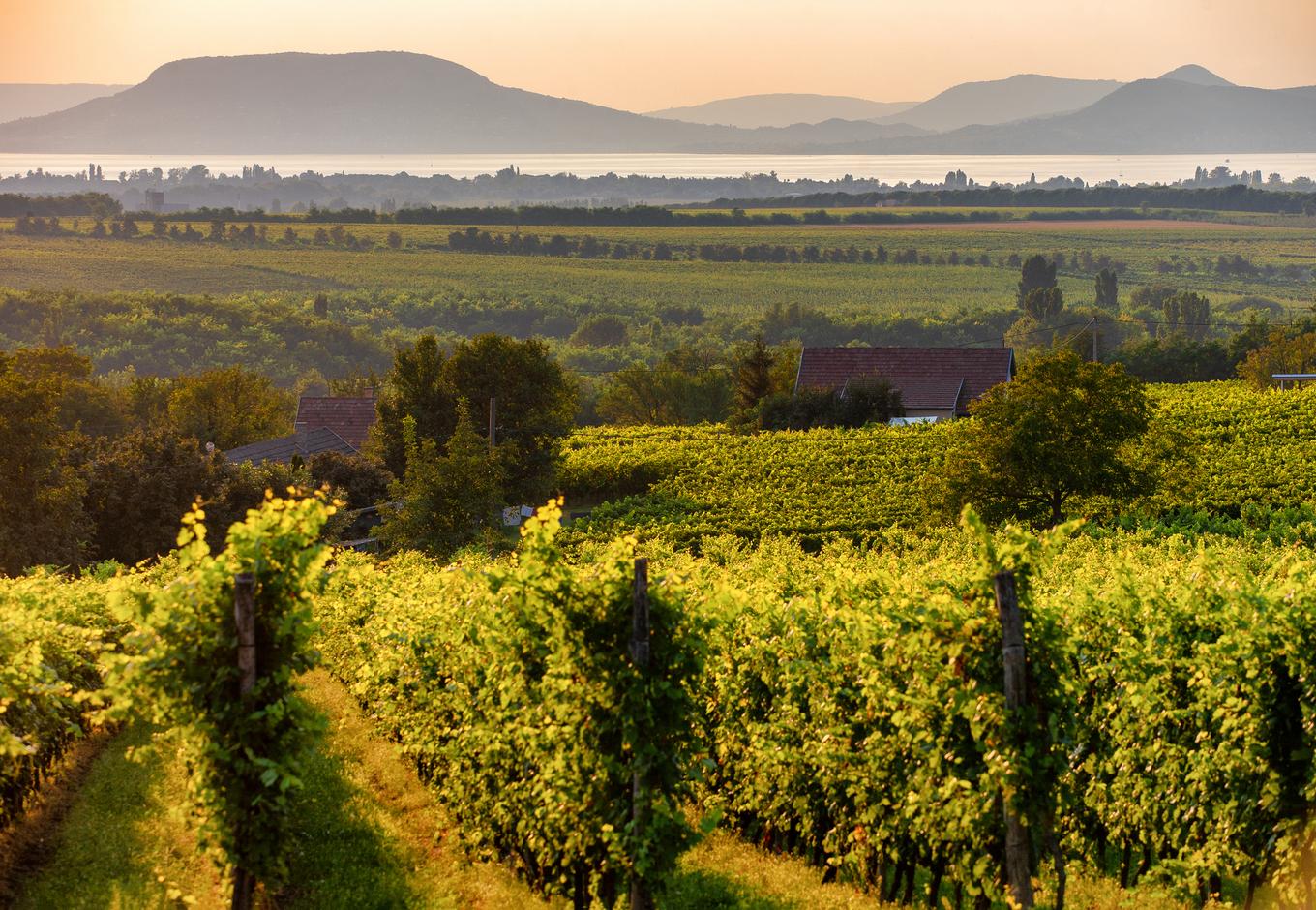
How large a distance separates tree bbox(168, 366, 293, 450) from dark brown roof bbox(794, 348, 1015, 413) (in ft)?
92.5

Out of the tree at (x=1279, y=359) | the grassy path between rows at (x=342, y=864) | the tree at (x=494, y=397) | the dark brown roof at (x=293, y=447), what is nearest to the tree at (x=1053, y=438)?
the tree at (x=494, y=397)

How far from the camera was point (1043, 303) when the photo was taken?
139750 millimetres

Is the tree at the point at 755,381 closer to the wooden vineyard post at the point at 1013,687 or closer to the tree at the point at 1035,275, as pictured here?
the wooden vineyard post at the point at 1013,687

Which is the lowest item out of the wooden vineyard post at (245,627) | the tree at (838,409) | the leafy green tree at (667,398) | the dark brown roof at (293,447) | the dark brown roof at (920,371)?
the leafy green tree at (667,398)

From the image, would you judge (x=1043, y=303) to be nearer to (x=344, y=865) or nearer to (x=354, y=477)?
(x=354, y=477)

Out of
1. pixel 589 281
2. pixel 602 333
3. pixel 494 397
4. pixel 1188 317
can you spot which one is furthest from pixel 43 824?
pixel 589 281

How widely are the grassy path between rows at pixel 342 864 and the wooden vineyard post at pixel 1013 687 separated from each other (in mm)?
2249

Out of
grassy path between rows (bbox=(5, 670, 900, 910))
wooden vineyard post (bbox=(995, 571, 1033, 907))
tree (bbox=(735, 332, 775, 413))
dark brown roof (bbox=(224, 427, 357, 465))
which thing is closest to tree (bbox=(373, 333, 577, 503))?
dark brown roof (bbox=(224, 427, 357, 465))

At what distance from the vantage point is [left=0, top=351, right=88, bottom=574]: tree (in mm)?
38375

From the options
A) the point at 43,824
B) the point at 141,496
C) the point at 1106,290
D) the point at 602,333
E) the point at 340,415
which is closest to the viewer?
the point at 43,824

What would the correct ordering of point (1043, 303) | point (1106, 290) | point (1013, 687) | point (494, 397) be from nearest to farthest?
point (1013, 687) → point (494, 397) → point (1043, 303) → point (1106, 290)

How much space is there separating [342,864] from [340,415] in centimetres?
5682

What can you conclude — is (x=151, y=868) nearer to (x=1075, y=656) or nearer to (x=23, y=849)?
(x=23, y=849)

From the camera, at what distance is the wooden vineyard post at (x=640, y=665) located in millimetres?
10250
